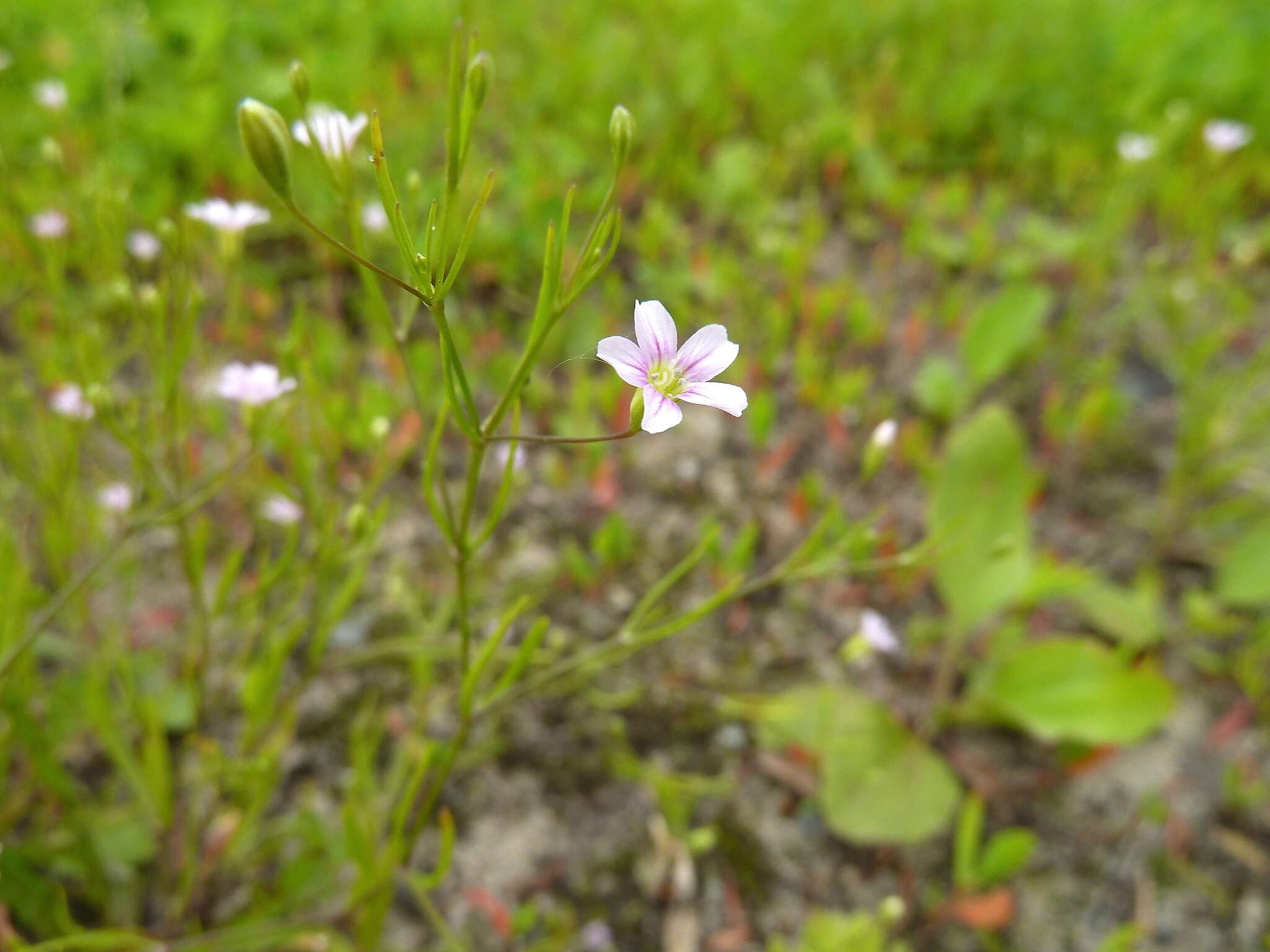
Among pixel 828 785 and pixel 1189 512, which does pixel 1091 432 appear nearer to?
pixel 1189 512

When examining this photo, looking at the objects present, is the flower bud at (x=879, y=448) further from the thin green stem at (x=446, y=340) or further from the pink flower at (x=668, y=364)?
the thin green stem at (x=446, y=340)

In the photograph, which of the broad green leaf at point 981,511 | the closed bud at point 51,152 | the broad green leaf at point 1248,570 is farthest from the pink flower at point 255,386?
the broad green leaf at point 1248,570

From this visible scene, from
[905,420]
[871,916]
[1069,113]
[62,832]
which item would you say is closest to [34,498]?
[62,832]

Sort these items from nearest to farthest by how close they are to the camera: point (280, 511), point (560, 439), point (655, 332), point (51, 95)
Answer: point (560, 439) → point (655, 332) → point (280, 511) → point (51, 95)

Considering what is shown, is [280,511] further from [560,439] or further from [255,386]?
[560,439]

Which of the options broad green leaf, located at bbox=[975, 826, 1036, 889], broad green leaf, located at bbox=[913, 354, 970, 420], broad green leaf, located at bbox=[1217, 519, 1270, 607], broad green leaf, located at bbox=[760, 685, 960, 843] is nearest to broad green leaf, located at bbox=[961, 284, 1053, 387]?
broad green leaf, located at bbox=[913, 354, 970, 420]

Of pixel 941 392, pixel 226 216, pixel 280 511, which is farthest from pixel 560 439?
pixel 941 392

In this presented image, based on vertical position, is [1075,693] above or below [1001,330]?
below

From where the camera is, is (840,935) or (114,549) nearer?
(114,549)

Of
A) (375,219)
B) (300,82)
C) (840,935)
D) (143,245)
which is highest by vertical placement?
(375,219)
